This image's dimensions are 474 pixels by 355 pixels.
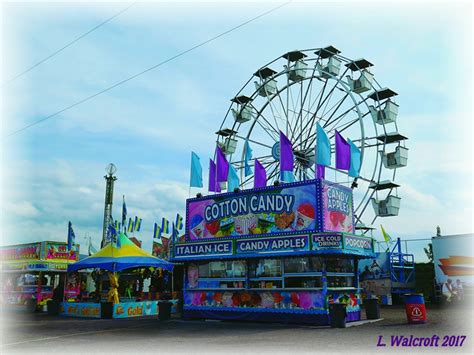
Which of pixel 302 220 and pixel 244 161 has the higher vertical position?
pixel 244 161

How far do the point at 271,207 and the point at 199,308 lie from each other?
509 centimetres

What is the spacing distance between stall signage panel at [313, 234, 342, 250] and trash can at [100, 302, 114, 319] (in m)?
10.5

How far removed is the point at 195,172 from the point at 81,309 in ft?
27.7

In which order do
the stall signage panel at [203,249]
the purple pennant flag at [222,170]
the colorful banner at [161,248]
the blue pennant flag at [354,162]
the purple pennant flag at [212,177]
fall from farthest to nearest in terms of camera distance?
the colorful banner at [161,248] → the purple pennant flag at [212,177] → the purple pennant flag at [222,170] → the blue pennant flag at [354,162] → the stall signage panel at [203,249]

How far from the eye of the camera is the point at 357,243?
1666cm

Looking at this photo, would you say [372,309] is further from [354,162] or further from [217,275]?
[354,162]

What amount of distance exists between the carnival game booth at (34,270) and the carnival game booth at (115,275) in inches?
240

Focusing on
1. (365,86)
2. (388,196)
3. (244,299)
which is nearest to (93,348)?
(244,299)

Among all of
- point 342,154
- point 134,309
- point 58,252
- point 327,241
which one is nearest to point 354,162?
point 342,154

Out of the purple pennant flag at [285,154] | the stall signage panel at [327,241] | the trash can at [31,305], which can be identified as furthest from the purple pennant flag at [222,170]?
the trash can at [31,305]

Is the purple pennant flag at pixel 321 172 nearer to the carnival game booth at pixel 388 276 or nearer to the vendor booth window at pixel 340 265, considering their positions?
the vendor booth window at pixel 340 265

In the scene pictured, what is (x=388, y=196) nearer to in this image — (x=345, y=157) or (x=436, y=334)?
(x=345, y=157)

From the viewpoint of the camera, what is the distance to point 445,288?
25828 millimetres

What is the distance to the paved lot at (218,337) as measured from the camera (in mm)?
10742
